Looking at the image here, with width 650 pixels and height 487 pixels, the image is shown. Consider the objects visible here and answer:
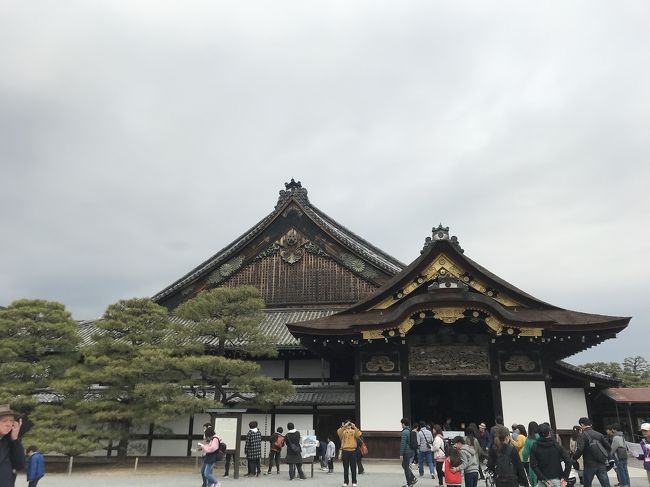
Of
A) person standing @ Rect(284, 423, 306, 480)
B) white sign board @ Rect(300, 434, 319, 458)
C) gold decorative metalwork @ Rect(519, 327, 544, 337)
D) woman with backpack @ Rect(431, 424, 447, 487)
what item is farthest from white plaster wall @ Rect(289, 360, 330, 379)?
woman with backpack @ Rect(431, 424, 447, 487)

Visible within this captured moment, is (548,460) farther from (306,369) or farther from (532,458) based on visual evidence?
(306,369)

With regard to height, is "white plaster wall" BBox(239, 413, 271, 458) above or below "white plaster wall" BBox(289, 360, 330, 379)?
below

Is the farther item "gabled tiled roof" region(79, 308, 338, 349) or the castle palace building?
"gabled tiled roof" region(79, 308, 338, 349)

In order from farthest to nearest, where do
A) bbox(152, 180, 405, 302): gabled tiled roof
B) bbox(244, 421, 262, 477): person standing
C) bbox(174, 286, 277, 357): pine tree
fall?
1. bbox(152, 180, 405, 302): gabled tiled roof
2. bbox(174, 286, 277, 357): pine tree
3. bbox(244, 421, 262, 477): person standing

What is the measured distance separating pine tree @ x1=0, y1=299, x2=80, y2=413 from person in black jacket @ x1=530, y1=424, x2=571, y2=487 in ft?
55.1

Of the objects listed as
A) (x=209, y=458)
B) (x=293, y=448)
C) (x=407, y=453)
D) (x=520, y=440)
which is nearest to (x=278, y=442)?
(x=293, y=448)

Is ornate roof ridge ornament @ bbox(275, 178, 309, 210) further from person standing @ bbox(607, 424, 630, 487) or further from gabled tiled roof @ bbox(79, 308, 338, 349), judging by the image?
person standing @ bbox(607, 424, 630, 487)

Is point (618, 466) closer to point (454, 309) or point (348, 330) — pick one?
point (454, 309)

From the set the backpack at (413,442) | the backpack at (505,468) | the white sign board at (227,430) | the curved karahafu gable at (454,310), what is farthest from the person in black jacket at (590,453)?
the white sign board at (227,430)

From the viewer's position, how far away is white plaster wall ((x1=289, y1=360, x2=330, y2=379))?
66.6 feet

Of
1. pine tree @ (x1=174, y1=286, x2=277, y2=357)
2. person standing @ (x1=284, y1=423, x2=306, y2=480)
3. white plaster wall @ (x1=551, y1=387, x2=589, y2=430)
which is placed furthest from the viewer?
pine tree @ (x1=174, y1=286, x2=277, y2=357)

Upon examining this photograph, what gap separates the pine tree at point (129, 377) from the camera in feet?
51.8

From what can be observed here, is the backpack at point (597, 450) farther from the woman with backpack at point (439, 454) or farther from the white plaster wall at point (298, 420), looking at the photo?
the white plaster wall at point (298, 420)

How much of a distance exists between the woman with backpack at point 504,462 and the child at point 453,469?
748 mm
